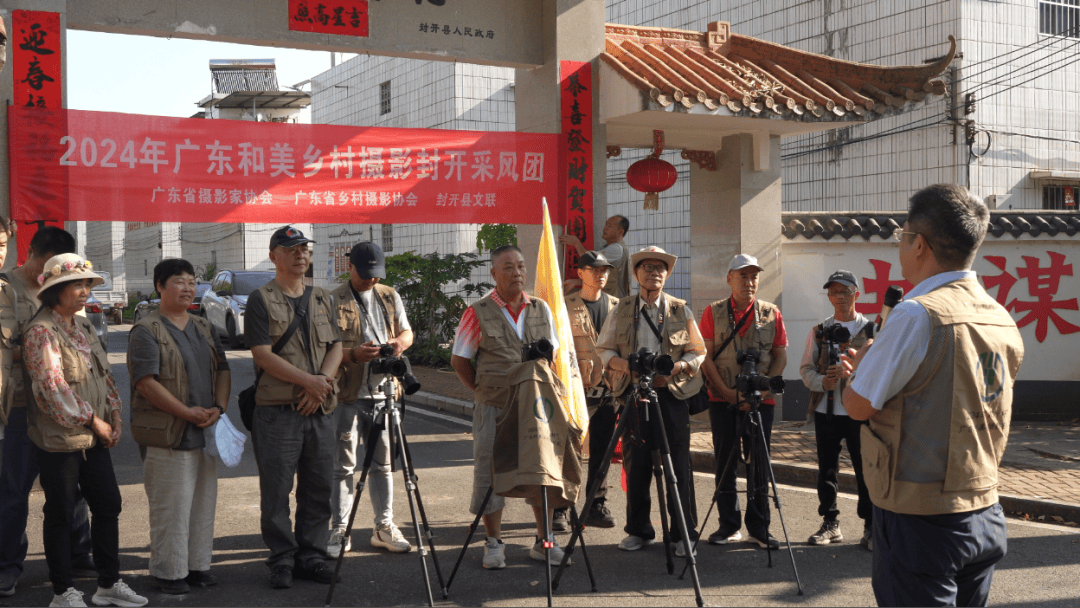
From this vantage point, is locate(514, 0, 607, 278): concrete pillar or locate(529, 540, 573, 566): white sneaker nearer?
locate(529, 540, 573, 566): white sneaker

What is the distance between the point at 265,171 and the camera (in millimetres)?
8023

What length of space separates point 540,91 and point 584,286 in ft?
10.6

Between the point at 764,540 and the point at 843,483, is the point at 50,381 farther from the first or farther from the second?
the point at 843,483

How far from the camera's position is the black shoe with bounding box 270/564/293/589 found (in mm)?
5062

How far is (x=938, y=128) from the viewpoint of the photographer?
43.5 ft

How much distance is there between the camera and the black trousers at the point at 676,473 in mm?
5699

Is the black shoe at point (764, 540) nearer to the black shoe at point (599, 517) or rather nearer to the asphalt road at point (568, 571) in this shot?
the asphalt road at point (568, 571)

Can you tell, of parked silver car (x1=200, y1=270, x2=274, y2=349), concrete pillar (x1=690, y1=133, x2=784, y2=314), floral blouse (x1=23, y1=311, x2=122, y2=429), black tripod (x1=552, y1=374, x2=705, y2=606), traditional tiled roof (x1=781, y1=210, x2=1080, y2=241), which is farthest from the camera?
parked silver car (x1=200, y1=270, x2=274, y2=349)

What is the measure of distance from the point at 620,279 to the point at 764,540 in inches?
123

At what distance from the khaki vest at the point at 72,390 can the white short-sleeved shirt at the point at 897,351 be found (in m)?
3.79

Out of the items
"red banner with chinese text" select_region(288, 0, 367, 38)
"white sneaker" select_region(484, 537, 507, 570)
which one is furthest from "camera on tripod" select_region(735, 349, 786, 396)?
"red banner with chinese text" select_region(288, 0, 367, 38)

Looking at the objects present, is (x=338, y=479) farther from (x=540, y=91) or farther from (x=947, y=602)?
(x=540, y=91)

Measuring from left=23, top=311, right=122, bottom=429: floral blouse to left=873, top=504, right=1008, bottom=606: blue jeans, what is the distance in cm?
381

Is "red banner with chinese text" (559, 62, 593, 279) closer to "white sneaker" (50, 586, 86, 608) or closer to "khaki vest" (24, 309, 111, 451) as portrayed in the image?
"khaki vest" (24, 309, 111, 451)
